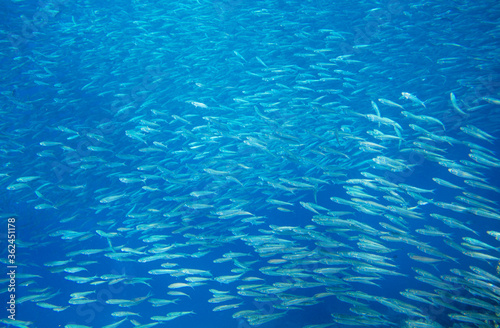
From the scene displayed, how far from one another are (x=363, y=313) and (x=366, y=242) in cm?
130

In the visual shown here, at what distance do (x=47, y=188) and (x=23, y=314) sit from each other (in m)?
4.67

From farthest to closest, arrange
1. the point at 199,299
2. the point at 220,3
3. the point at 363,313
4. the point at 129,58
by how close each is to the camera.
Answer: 1. the point at 220,3
2. the point at 129,58
3. the point at 199,299
4. the point at 363,313

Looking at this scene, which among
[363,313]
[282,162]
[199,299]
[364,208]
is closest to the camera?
[363,313]

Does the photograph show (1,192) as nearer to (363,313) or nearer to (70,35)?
(70,35)

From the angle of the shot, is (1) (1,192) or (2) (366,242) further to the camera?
(1) (1,192)

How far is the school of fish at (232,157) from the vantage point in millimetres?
7816

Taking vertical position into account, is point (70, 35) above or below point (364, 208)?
above

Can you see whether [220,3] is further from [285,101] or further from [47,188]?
[47,188]

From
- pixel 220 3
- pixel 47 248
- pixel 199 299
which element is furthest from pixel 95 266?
pixel 220 3

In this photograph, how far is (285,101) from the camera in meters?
10.2

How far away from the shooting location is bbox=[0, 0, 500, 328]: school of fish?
7816mm

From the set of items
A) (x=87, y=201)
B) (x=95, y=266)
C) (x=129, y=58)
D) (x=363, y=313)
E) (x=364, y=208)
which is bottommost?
(x=363, y=313)

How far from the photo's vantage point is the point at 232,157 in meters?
9.71

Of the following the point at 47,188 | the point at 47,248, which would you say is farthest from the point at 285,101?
the point at 47,248
